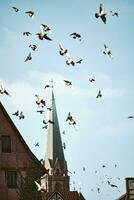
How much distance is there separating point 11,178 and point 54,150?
61.1 metres

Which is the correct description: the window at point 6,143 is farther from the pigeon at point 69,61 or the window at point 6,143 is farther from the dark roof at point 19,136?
the pigeon at point 69,61

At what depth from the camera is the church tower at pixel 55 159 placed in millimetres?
86438

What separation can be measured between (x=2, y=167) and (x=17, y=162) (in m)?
1.16

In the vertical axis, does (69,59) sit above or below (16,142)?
above

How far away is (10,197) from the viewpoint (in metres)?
25.3

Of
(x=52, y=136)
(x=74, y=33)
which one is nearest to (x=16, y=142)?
(x=74, y=33)

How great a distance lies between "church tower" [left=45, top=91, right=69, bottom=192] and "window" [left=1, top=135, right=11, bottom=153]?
58.9 metres

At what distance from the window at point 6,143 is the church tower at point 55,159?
58.9 metres

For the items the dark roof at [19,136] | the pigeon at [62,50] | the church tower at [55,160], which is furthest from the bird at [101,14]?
the church tower at [55,160]

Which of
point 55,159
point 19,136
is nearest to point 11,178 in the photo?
point 19,136

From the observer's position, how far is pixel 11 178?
2622 centimetres

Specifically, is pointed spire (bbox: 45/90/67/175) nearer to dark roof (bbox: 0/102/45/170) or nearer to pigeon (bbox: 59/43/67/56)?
dark roof (bbox: 0/102/45/170)

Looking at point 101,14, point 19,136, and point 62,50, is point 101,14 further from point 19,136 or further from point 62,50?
point 19,136

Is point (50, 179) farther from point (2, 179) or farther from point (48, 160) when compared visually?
point (2, 179)
